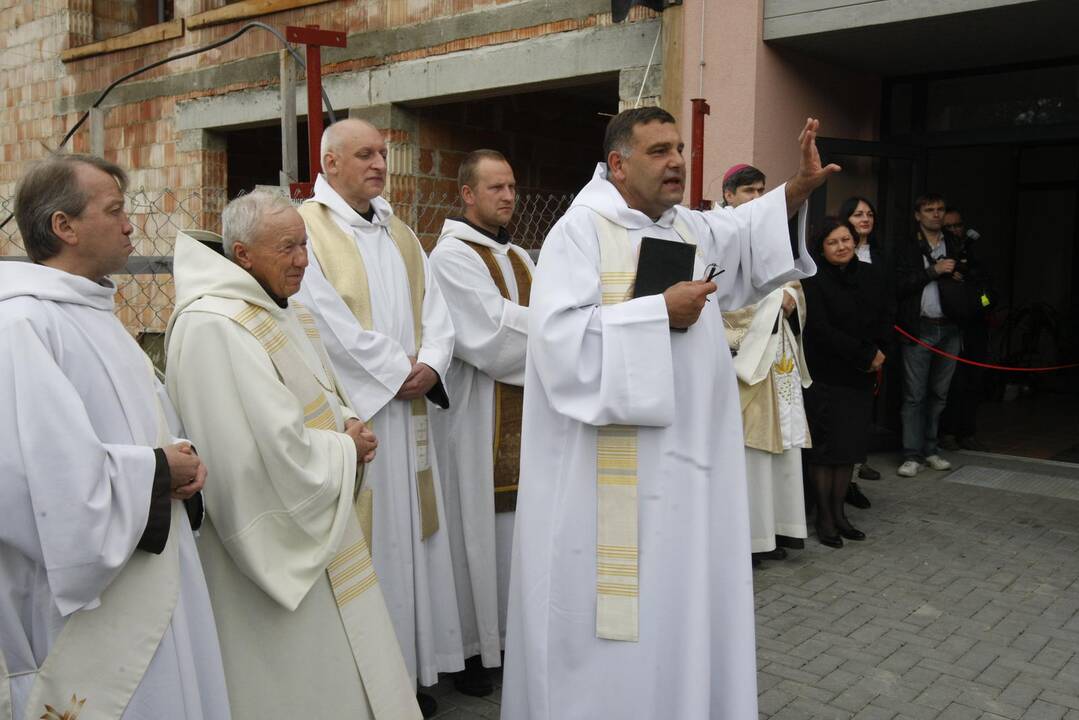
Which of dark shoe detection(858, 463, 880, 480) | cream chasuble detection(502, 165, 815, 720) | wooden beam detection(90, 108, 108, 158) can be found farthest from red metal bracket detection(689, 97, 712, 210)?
wooden beam detection(90, 108, 108, 158)

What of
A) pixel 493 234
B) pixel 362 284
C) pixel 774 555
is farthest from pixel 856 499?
pixel 362 284

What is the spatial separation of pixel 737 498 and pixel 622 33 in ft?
17.2

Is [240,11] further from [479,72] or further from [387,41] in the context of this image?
[479,72]

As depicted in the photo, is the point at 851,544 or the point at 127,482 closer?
the point at 127,482

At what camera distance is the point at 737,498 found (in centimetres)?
322

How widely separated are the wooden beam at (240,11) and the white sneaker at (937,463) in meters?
6.74

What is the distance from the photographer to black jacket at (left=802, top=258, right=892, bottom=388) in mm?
5905

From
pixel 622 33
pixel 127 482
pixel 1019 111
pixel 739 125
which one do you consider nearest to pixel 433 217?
pixel 622 33

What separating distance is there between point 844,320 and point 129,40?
8.88 metres

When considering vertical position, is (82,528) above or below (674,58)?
below

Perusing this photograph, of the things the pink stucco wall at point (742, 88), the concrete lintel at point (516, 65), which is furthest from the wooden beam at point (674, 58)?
the concrete lintel at point (516, 65)

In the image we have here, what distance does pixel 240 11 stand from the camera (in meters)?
10.0

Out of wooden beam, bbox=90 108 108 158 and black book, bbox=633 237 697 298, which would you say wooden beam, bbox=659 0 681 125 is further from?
wooden beam, bbox=90 108 108 158

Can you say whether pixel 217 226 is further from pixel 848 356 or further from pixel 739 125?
pixel 848 356
